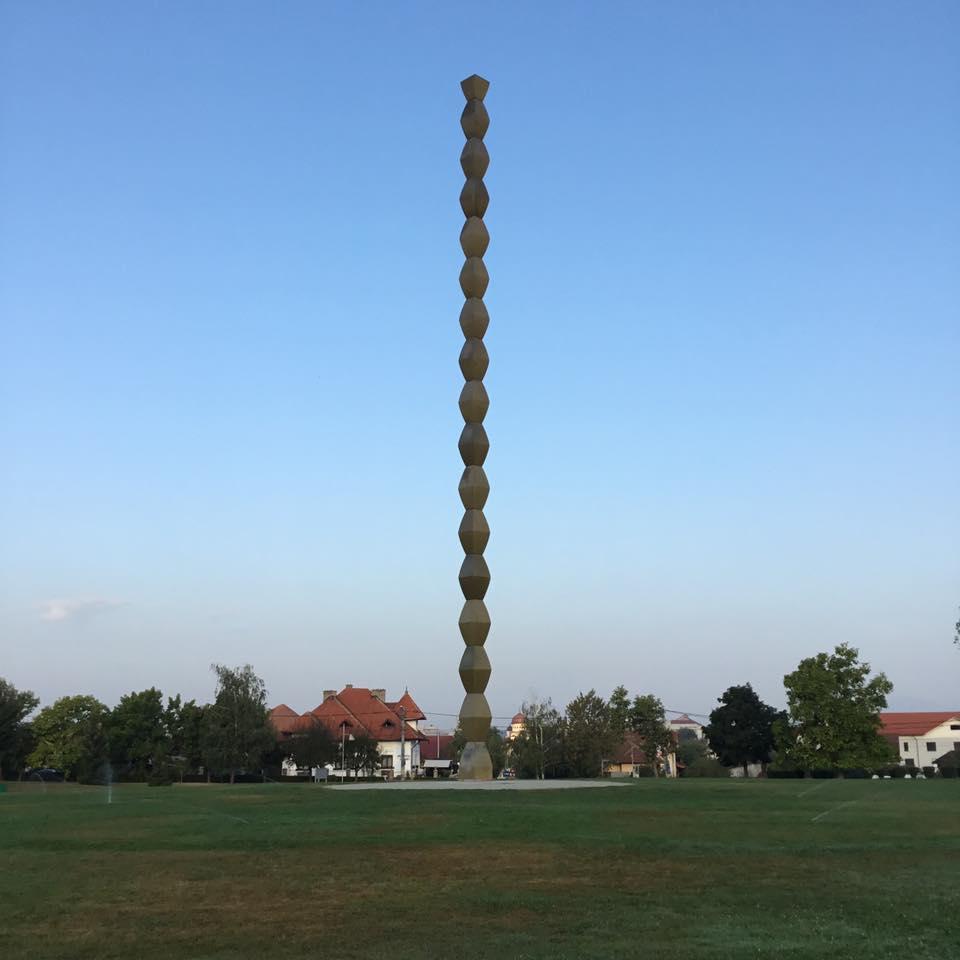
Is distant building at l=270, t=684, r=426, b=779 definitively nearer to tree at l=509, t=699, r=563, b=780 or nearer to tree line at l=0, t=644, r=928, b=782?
tree line at l=0, t=644, r=928, b=782

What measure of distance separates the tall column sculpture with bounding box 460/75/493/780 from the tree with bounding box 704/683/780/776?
2333 inches

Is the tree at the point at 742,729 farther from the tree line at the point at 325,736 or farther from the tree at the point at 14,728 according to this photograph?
the tree at the point at 14,728

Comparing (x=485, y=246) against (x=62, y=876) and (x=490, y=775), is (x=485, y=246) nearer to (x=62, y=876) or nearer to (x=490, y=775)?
(x=490, y=775)

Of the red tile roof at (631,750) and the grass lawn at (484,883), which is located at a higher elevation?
the red tile roof at (631,750)

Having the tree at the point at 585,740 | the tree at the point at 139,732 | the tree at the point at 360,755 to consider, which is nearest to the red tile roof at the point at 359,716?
the tree at the point at 360,755

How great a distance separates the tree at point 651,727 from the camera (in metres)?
93.4

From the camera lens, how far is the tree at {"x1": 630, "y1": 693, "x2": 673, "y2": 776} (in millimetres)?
93375

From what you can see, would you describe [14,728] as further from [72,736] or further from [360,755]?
[360,755]

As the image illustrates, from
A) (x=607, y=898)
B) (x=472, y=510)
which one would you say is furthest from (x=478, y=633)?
(x=607, y=898)

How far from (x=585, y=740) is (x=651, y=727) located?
2411 centimetres

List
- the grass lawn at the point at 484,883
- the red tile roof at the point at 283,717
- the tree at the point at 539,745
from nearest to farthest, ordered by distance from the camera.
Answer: the grass lawn at the point at 484,883, the tree at the point at 539,745, the red tile roof at the point at 283,717

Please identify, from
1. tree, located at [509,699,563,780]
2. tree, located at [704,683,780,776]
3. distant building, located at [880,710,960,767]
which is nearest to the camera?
tree, located at [509,699,563,780]

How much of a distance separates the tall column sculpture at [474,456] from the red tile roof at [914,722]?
90.4 metres

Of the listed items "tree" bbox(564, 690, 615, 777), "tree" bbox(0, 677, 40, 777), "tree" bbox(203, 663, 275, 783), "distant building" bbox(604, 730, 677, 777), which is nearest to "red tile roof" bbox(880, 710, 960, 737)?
"distant building" bbox(604, 730, 677, 777)
